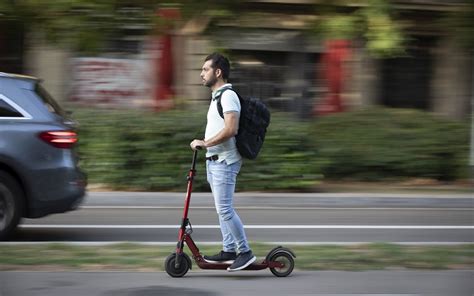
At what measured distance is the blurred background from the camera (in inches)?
249

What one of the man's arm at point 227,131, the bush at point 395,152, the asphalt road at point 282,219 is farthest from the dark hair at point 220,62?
the bush at point 395,152

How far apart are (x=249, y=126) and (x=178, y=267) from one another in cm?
124

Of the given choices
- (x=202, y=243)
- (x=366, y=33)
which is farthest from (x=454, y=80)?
(x=366, y=33)

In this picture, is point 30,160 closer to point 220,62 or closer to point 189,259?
point 189,259

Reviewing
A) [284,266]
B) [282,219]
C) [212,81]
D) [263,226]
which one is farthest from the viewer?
[282,219]

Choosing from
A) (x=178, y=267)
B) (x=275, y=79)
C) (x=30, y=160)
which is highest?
(x=275, y=79)

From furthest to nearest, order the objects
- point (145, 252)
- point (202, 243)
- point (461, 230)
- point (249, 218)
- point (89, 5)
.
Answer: point (249, 218)
point (461, 230)
point (202, 243)
point (145, 252)
point (89, 5)

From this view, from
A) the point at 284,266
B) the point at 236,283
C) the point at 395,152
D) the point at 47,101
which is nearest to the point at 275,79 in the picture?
the point at 395,152

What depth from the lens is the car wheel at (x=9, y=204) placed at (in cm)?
848

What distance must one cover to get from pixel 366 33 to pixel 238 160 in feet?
4.47

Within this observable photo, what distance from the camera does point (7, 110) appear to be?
28.0 ft

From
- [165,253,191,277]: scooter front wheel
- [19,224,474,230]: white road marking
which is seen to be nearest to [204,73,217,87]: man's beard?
[165,253,191,277]: scooter front wheel

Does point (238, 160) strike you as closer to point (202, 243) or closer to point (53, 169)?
point (202, 243)

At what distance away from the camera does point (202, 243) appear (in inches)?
335
